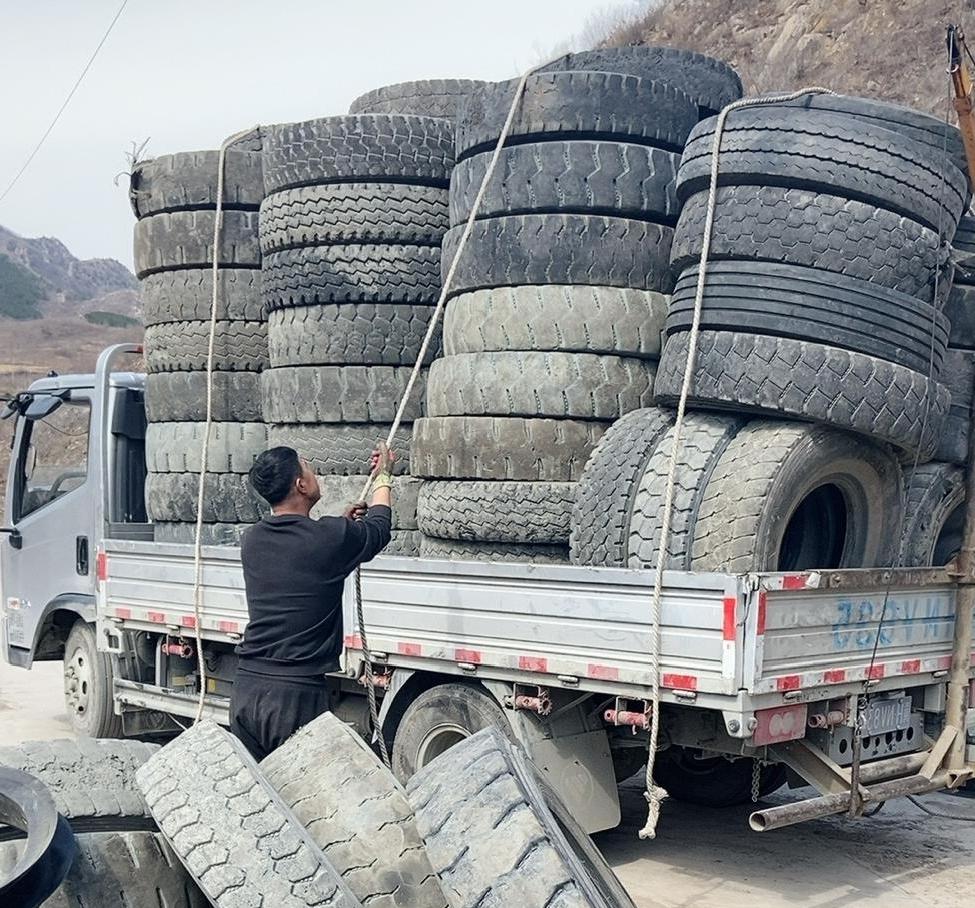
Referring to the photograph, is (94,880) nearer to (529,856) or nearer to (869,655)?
(529,856)

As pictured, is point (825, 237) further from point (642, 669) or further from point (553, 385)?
point (642, 669)

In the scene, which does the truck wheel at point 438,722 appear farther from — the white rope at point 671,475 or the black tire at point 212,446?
the black tire at point 212,446

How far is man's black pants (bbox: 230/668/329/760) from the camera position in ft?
15.0

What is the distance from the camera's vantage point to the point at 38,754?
434 centimetres

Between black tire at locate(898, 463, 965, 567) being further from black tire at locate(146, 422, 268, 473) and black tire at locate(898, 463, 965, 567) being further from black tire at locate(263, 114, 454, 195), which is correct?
black tire at locate(146, 422, 268, 473)

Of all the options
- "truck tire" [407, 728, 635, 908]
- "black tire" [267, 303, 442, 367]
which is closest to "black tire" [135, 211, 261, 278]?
"black tire" [267, 303, 442, 367]

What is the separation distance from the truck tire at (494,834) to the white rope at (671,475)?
115 centimetres

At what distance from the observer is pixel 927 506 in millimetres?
6508

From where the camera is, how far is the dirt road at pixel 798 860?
532cm

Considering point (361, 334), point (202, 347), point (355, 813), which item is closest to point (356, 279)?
point (361, 334)

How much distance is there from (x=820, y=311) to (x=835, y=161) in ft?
2.36

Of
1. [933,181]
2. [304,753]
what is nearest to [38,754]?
[304,753]

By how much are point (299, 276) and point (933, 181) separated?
3607 millimetres

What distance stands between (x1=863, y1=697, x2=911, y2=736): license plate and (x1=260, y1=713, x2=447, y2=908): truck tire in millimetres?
2281
